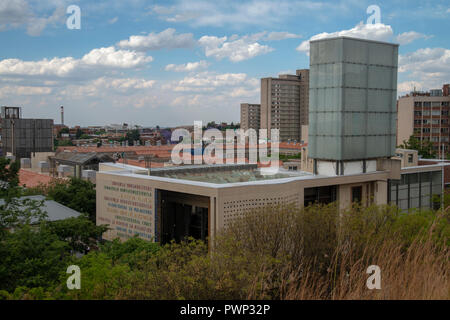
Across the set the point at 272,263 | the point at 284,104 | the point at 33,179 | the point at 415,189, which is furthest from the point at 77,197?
the point at 284,104

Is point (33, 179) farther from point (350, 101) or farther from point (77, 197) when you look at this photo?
point (350, 101)

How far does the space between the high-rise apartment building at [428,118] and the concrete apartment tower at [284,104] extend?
200 feet

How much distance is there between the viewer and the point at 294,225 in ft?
56.2

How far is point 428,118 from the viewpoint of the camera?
89250 mm

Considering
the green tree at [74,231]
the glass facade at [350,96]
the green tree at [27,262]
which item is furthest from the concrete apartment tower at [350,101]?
the green tree at [27,262]

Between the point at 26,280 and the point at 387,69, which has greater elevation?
the point at 387,69

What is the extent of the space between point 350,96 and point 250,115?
15885 centimetres

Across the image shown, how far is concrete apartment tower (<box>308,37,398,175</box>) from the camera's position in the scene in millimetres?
27375

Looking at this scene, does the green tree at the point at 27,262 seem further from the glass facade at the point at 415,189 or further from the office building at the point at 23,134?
the office building at the point at 23,134

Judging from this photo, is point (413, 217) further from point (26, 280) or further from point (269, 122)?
point (269, 122)

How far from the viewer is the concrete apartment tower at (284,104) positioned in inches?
5891

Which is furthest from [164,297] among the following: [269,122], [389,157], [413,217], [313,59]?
[269,122]
